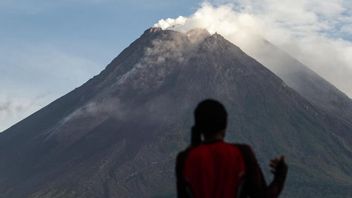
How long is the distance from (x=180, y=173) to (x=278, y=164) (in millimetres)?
1127

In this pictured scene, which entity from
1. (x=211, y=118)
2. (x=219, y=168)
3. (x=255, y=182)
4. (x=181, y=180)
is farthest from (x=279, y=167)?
(x=181, y=180)

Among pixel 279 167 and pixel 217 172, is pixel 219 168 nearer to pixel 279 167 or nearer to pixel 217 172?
pixel 217 172

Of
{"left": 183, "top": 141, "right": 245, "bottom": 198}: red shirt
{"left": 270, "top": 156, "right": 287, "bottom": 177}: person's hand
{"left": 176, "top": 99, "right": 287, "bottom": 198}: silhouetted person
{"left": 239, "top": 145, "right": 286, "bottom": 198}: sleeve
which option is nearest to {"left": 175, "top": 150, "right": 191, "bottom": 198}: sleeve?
{"left": 176, "top": 99, "right": 287, "bottom": 198}: silhouetted person

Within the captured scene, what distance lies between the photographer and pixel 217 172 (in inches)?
352

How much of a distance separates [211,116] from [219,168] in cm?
60

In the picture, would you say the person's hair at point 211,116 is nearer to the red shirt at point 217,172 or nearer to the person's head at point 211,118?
the person's head at point 211,118

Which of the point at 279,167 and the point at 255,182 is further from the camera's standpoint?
the point at 279,167

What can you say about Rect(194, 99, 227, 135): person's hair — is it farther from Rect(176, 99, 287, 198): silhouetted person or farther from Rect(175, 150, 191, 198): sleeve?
Rect(175, 150, 191, 198): sleeve

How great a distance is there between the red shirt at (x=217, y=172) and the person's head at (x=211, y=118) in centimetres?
20

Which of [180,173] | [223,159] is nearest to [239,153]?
[223,159]

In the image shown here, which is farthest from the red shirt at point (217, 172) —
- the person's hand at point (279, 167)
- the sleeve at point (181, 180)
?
the person's hand at point (279, 167)

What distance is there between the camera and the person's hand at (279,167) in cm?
903

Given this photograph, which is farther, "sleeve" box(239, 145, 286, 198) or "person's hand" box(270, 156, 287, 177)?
Result: "person's hand" box(270, 156, 287, 177)

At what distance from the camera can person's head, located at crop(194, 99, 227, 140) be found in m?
9.06
